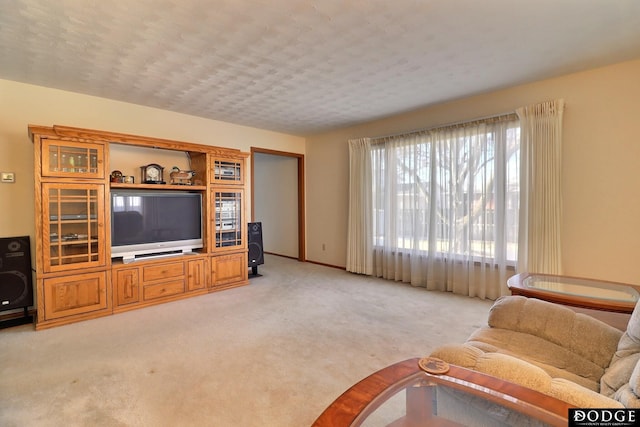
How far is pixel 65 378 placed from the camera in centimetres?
219

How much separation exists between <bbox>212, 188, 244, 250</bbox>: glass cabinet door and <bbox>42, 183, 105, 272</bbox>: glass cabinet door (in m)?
1.33

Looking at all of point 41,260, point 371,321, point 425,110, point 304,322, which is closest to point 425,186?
point 425,110

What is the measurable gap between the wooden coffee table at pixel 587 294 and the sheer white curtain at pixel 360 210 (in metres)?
2.64

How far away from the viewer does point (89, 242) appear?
3320 mm

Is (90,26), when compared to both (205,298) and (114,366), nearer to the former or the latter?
(114,366)

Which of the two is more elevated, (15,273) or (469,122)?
(469,122)

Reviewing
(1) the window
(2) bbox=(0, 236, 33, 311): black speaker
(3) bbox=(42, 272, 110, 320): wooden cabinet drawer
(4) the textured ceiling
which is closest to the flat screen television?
(3) bbox=(42, 272, 110, 320): wooden cabinet drawer

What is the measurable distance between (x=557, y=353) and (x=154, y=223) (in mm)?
4074

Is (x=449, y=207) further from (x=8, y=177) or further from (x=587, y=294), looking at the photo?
(x=8, y=177)

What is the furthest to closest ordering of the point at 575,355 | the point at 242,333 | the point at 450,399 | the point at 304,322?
the point at 304,322, the point at 242,333, the point at 575,355, the point at 450,399

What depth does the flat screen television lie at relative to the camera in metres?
3.61

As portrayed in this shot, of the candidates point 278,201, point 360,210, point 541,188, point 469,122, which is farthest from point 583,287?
point 278,201

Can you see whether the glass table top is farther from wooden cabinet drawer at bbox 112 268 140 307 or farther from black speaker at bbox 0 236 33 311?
black speaker at bbox 0 236 33 311

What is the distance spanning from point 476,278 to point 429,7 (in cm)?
320
